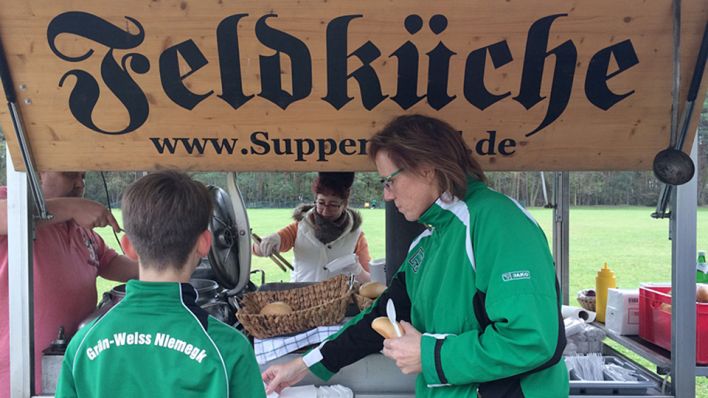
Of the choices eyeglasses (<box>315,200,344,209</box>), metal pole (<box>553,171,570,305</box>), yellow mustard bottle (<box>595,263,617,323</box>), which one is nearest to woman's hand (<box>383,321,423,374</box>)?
yellow mustard bottle (<box>595,263,617,323</box>)

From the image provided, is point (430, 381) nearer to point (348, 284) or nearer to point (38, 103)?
point (348, 284)

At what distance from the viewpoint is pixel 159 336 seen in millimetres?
1290

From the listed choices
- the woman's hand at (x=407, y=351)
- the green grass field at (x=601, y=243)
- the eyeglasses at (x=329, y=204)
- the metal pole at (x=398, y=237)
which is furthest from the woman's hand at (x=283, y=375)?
the green grass field at (x=601, y=243)

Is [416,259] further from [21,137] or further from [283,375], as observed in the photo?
[21,137]

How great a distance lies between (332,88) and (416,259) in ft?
2.18

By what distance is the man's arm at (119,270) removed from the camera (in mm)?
2982

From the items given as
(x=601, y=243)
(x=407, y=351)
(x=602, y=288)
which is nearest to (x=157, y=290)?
(x=407, y=351)

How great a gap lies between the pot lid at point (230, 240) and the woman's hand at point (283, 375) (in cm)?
80

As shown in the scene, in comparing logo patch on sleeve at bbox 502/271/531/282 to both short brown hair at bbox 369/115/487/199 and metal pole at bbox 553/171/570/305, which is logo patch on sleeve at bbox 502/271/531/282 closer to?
short brown hair at bbox 369/115/487/199

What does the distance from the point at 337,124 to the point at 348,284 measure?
784mm

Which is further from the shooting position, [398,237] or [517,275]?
[398,237]

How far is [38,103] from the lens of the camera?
204 cm

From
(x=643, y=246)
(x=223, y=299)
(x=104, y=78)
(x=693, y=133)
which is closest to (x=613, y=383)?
(x=693, y=133)

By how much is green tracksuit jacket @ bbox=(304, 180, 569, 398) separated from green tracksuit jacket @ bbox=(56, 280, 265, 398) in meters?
0.55
